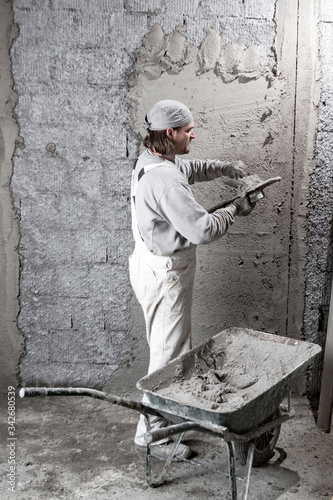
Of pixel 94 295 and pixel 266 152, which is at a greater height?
pixel 266 152

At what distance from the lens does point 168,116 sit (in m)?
2.95

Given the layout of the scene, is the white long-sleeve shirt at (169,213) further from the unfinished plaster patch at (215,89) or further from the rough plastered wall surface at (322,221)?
the rough plastered wall surface at (322,221)

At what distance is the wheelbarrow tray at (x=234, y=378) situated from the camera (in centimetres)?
244

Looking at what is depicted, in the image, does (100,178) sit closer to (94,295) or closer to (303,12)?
(94,295)

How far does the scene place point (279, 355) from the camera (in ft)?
9.55

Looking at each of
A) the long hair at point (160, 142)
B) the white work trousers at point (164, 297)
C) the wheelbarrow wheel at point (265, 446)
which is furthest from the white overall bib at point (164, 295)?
the wheelbarrow wheel at point (265, 446)

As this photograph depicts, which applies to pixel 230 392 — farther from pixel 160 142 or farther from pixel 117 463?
pixel 160 142

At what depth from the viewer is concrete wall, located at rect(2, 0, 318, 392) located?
3.43m

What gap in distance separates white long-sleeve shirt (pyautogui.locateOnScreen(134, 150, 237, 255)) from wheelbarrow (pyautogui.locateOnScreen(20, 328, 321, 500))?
23.7 inches

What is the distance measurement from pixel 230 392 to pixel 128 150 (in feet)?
5.64

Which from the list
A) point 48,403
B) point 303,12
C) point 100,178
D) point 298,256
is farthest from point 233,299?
point 303,12

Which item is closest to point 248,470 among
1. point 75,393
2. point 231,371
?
point 231,371

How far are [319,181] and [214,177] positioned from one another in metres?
0.72

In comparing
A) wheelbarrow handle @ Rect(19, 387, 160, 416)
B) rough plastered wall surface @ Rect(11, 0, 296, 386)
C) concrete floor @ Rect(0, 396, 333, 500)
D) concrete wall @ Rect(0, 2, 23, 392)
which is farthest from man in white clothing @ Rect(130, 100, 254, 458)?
concrete wall @ Rect(0, 2, 23, 392)
